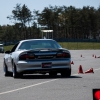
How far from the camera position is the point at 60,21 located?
135500 mm

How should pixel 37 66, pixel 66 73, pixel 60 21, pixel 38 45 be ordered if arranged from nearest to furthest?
pixel 37 66, pixel 66 73, pixel 38 45, pixel 60 21

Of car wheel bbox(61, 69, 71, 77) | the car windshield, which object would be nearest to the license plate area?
car wheel bbox(61, 69, 71, 77)

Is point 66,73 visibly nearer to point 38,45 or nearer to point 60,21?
point 38,45

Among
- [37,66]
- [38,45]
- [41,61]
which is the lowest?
[37,66]

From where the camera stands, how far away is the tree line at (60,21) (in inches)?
4985

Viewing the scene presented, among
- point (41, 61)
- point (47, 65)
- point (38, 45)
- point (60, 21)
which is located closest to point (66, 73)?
point (47, 65)

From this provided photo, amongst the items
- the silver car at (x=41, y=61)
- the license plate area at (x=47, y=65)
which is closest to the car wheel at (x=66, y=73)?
the silver car at (x=41, y=61)

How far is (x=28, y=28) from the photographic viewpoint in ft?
456

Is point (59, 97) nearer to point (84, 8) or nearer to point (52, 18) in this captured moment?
point (52, 18)

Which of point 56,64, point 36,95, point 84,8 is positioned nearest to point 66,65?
point 56,64

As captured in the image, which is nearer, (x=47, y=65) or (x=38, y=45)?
(x=47, y=65)

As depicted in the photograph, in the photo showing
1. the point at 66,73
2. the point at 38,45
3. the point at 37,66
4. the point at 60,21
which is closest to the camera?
the point at 37,66

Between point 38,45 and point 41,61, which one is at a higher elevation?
point 38,45

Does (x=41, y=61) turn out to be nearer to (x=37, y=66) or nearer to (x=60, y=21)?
(x=37, y=66)
